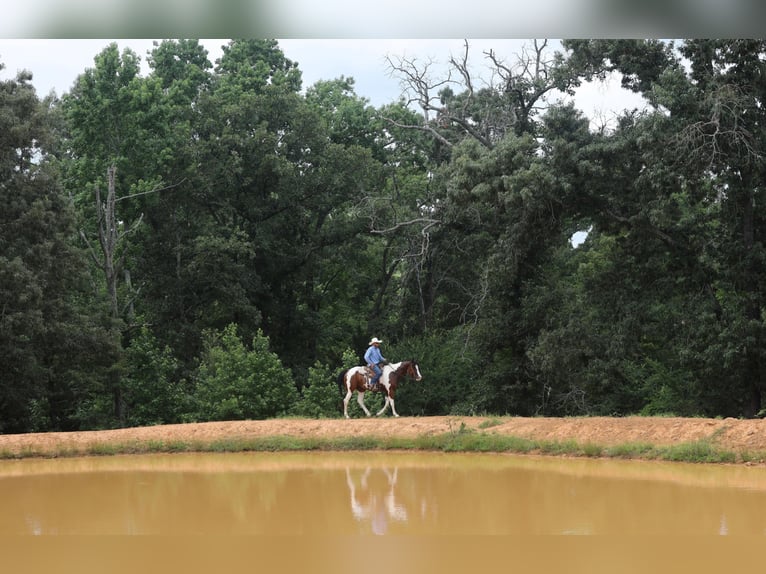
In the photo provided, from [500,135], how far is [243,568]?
21136 mm

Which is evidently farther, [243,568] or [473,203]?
[473,203]

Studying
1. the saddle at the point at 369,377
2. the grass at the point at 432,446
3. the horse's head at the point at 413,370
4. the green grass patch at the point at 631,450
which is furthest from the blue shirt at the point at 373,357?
the green grass patch at the point at 631,450

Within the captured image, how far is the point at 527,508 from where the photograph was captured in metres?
8.98

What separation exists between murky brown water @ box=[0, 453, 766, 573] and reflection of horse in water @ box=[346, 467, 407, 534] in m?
0.02

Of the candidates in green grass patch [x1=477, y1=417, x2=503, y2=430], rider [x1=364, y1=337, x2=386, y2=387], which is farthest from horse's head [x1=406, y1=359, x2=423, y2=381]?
green grass patch [x1=477, y1=417, x2=503, y2=430]

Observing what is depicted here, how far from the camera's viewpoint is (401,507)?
29.8ft

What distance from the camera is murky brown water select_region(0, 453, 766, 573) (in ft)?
22.0

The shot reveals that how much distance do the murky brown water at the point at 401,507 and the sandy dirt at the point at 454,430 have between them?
3.41 ft

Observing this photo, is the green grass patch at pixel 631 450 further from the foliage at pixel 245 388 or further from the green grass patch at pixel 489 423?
the foliage at pixel 245 388

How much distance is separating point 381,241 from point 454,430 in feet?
61.2

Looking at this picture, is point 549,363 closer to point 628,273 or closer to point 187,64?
point 628,273

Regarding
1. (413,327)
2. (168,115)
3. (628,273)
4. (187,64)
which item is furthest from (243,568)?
(187,64)

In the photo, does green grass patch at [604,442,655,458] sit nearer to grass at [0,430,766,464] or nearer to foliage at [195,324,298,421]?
grass at [0,430,766,464]

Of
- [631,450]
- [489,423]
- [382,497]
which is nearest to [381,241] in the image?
[489,423]
